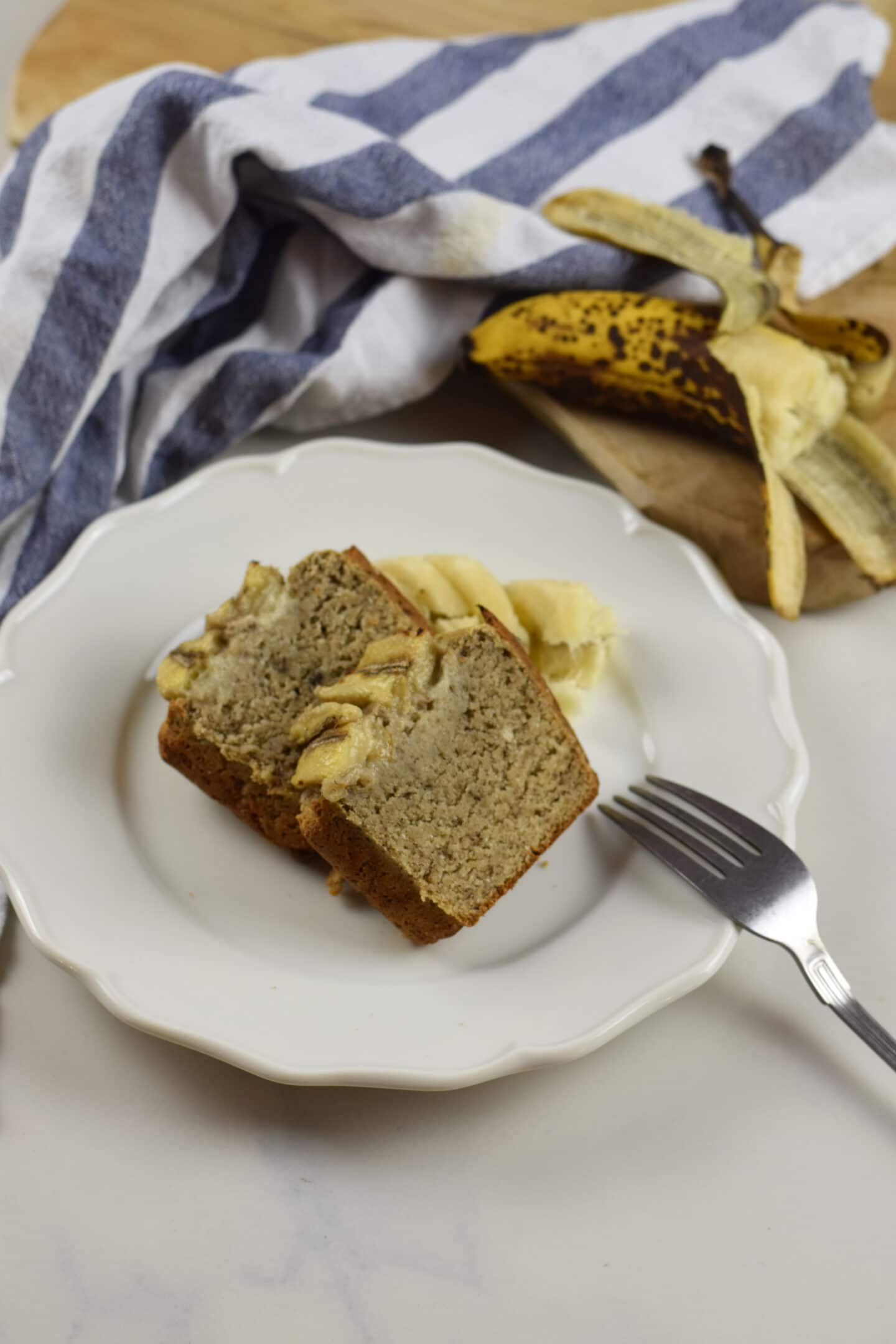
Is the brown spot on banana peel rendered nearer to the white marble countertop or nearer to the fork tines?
the fork tines

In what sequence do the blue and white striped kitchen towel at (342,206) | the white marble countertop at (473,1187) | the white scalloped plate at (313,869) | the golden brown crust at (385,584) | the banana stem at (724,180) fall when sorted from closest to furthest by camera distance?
the white marble countertop at (473,1187) → the white scalloped plate at (313,869) → the golden brown crust at (385,584) → the blue and white striped kitchen towel at (342,206) → the banana stem at (724,180)

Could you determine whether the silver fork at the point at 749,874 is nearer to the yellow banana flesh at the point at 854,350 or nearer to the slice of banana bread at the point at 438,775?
the slice of banana bread at the point at 438,775

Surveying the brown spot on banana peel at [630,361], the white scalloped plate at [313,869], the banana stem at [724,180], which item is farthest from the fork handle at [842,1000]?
the banana stem at [724,180]

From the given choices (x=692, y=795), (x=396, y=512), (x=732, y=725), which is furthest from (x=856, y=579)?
(x=396, y=512)

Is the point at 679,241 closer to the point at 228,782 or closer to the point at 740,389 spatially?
the point at 740,389

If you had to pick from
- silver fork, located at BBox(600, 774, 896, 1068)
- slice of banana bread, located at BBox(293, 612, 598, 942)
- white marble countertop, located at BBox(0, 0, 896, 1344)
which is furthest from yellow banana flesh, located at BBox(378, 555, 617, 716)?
white marble countertop, located at BBox(0, 0, 896, 1344)

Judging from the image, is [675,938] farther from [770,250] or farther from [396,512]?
[770,250]
